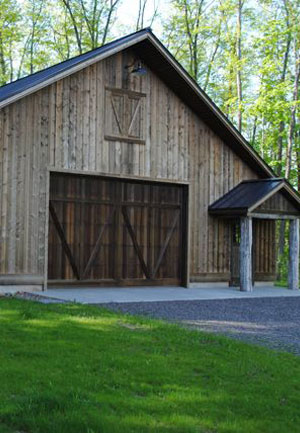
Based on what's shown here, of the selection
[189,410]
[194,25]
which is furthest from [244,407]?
[194,25]

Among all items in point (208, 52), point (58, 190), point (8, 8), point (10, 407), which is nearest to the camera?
point (10, 407)

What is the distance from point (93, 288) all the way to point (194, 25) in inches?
823

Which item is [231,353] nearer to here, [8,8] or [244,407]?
[244,407]

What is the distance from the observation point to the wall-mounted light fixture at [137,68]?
15070mm

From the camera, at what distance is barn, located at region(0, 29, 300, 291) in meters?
13.7

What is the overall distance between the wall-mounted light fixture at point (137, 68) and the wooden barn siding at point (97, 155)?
19 centimetres

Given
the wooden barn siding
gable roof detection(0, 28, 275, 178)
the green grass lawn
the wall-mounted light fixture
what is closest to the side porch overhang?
the wooden barn siding

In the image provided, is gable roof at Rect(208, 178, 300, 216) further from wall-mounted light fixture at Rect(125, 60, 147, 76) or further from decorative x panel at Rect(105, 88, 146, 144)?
wall-mounted light fixture at Rect(125, 60, 147, 76)

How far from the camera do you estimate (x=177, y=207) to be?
1680 centimetres

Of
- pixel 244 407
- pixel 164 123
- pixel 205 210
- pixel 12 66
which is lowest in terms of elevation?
pixel 244 407

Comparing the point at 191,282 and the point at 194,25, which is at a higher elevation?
the point at 194,25

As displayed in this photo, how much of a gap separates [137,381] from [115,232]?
1005cm

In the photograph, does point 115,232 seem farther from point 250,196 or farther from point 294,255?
point 294,255

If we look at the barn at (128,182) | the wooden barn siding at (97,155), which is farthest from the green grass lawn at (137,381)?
the barn at (128,182)
